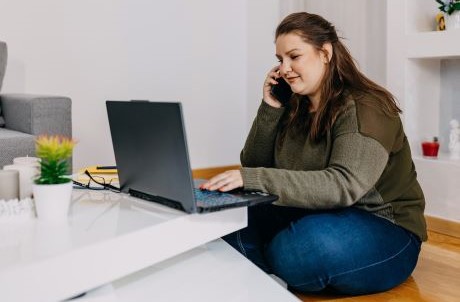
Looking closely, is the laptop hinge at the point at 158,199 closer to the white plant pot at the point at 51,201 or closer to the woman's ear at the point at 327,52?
the white plant pot at the point at 51,201

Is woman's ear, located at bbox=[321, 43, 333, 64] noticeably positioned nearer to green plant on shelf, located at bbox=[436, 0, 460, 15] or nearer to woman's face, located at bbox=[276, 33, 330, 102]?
woman's face, located at bbox=[276, 33, 330, 102]

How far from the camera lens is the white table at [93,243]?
0.72 meters

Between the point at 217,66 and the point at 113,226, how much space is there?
2388 mm

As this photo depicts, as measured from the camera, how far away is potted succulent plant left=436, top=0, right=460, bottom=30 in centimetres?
198

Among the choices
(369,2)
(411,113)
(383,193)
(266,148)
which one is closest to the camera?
(383,193)

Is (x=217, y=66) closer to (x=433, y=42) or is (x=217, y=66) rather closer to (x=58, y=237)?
(x=433, y=42)

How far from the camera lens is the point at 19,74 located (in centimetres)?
257

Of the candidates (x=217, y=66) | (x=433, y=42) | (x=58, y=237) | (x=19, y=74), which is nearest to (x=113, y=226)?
(x=58, y=237)

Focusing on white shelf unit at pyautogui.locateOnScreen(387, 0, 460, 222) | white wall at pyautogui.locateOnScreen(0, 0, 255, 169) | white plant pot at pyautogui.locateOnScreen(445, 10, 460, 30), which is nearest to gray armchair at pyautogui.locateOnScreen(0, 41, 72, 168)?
white wall at pyautogui.locateOnScreen(0, 0, 255, 169)

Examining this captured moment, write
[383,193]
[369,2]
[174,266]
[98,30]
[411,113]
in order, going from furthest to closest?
[98,30] → [369,2] → [411,113] → [383,193] → [174,266]

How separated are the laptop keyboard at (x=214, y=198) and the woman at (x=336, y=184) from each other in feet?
0.35

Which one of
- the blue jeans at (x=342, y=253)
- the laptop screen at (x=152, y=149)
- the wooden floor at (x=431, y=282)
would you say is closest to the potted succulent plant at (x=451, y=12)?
the wooden floor at (x=431, y=282)

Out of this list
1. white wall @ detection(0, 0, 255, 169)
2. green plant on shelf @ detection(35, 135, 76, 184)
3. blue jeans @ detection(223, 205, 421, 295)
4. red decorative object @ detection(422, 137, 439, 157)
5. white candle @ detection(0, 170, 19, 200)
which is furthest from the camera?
white wall @ detection(0, 0, 255, 169)

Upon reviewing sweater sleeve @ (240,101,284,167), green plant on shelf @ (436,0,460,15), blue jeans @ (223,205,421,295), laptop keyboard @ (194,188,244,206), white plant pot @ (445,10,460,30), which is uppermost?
green plant on shelf @ (436,0,460,15)
